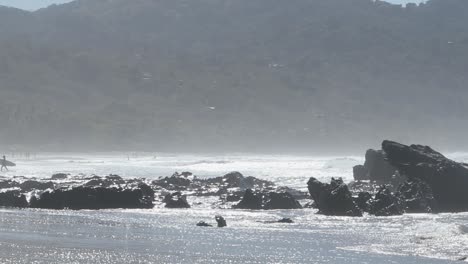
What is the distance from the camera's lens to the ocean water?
26.0 metres

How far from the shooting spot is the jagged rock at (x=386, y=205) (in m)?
37.8

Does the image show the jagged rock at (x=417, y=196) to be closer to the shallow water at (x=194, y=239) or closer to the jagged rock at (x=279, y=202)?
the shallow water at (x=194, y=239)

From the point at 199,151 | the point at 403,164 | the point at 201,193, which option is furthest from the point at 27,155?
the point at 403,164

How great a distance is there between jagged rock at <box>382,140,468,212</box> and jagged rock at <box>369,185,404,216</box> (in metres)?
2.08

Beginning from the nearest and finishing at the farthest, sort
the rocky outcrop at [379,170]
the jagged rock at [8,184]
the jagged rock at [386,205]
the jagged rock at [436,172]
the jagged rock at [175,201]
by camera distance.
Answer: the jagged rock at [386,205] → the jagged rock at [436,172] → the jagged rock at [175,201] → the jagged rock at [8,184] → the rocky outcrop at [379,170]

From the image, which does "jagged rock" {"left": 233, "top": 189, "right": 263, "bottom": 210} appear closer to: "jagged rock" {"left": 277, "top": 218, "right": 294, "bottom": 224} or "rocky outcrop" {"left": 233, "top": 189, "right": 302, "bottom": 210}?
"rocky outcrop" {"left": 233, "top": 189, "right": 302, "bottom": 210}

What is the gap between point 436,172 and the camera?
41.3 m

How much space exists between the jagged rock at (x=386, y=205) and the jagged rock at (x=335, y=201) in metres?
0.77

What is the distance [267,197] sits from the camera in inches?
1656

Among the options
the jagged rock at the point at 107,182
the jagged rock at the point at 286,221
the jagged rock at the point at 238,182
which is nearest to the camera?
the jagged rock at the point at 286,221

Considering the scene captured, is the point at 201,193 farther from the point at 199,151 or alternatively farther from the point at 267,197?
the point at 199,151

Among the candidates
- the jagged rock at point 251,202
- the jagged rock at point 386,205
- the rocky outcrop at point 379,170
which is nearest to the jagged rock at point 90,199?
the jagged rock at point 251,202

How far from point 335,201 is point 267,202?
13.1 feet

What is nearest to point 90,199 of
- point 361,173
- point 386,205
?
point 386,205
